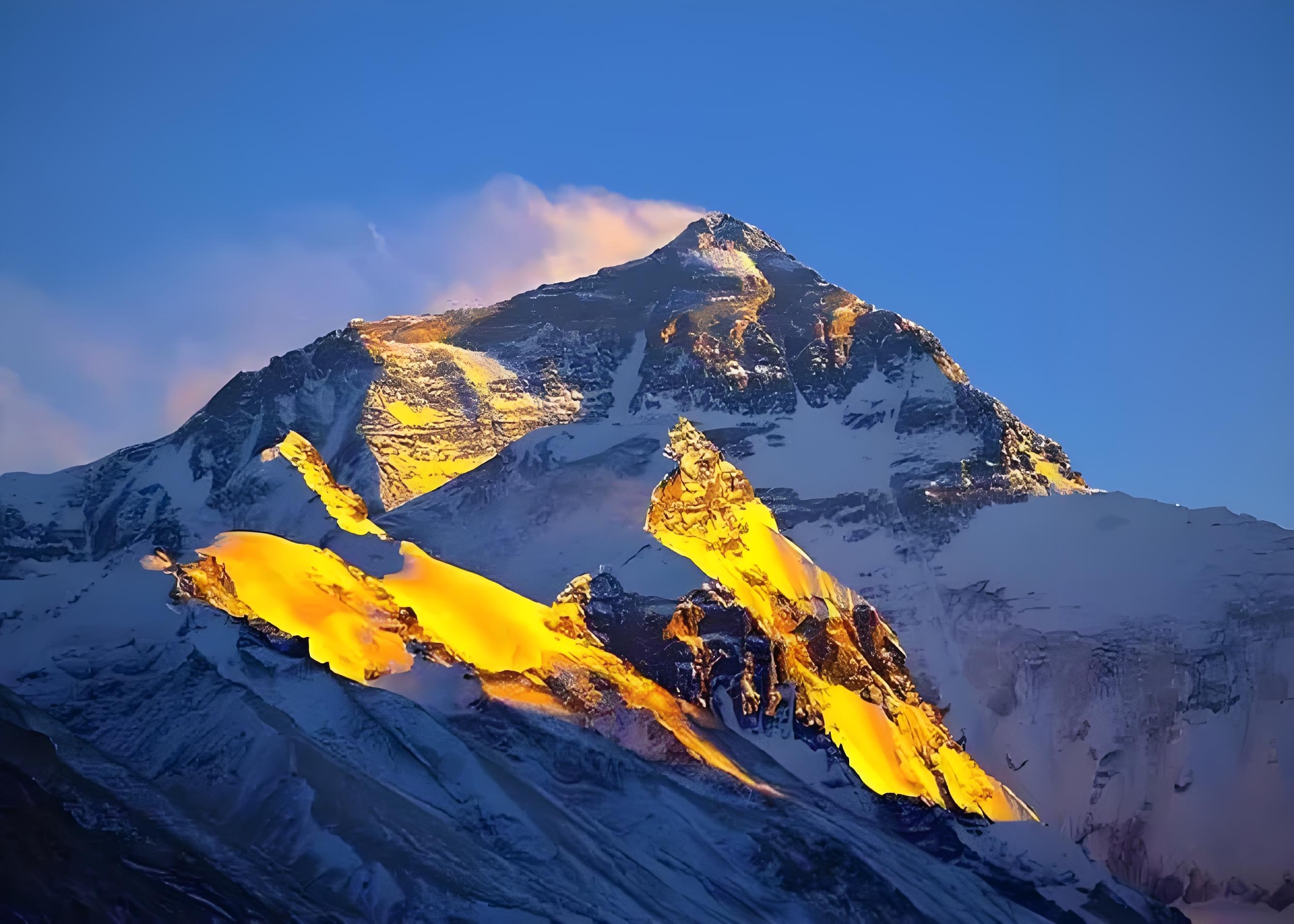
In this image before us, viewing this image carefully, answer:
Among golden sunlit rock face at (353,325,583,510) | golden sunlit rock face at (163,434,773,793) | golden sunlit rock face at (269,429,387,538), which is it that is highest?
golden sunlit rock face at (353,325,583,510)

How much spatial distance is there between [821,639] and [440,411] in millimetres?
35574

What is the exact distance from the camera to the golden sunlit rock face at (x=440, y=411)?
129 meters

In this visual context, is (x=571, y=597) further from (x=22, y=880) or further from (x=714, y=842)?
(x=22, y=880)

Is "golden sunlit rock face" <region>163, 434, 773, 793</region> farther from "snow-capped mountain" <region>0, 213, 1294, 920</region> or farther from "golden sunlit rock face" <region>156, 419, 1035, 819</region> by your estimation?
"snow-capped mountain" <region>0, 213, 1294, 920</region>

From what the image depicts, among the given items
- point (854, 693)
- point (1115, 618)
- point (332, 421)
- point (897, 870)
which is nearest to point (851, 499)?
point (1115, 618)

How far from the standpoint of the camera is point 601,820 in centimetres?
9094

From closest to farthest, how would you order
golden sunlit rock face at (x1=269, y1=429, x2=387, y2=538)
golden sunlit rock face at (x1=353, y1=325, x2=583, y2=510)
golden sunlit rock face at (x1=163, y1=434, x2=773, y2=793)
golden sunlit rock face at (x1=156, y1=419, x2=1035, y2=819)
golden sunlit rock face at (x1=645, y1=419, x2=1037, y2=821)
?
golden sunlit rock face at (x1=163, y1=434, x2=773, y2=793) → golden sunlit rock face at (x1=156, y1=419, x2=1035, y2=819) → golden sunlit rock face at (x1=645, y1=419, x2=1037, y2=821) → golden sunlit rock face at (x1=269, y1=429, x2=387, y2=538) → golden sunlit rock face at (x1=353, y1=325, x2=583, y2=510)

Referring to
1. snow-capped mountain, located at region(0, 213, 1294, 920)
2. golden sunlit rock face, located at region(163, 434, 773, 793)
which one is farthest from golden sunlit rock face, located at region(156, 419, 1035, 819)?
snow-capped mountain, located at region(0, 213, 1294, 920)

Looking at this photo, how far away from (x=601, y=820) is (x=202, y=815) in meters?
19.4

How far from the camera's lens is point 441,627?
102812 millimetres

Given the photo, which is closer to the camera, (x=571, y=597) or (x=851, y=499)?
(x=571, y=597)

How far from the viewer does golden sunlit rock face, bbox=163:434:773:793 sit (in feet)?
320

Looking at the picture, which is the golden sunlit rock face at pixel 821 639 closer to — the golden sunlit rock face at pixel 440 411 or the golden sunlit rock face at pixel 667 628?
the golden sunlit rock face at pixel 667 628

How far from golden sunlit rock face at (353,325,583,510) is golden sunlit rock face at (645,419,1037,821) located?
16.3 meters
